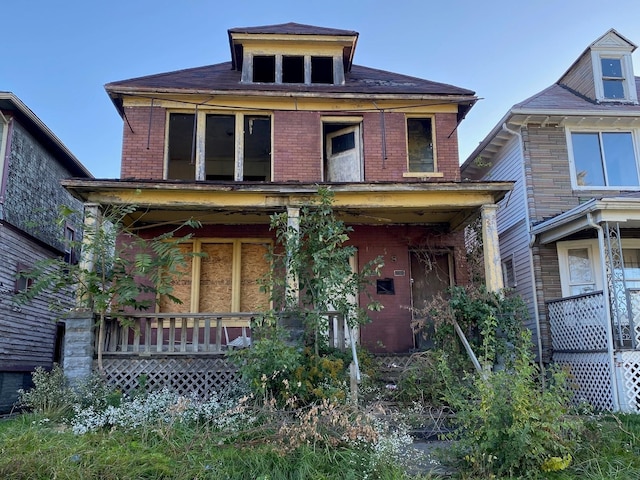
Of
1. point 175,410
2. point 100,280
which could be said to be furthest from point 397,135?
point 175,410

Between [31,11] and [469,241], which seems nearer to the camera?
[469,241]

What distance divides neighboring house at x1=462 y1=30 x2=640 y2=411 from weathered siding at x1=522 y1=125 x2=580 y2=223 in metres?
0.02

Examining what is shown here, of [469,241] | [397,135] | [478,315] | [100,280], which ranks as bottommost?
[478,315]

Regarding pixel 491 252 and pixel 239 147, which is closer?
pixel 491 252

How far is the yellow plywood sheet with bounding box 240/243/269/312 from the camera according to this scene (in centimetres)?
1120

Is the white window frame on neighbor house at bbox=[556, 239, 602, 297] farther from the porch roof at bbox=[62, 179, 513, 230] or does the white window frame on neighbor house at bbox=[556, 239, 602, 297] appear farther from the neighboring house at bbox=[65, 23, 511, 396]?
the porch roof at bbox=[62, 179, 513, 230]

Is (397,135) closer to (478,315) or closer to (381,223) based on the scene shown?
(381,223)

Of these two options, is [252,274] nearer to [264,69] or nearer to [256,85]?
[256,85]

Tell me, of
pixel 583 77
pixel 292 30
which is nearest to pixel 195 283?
pixel 292 30

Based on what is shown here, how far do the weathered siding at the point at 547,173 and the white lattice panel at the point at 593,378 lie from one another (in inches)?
128

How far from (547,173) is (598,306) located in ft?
12.4

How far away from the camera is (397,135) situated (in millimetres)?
11562

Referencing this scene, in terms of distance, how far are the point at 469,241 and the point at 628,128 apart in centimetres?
455

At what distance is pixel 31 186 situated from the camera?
12.9 meters
